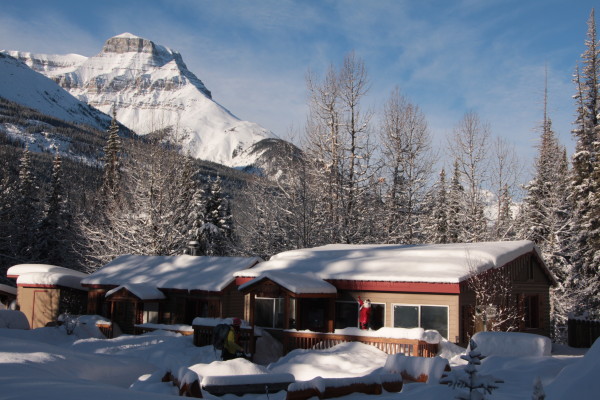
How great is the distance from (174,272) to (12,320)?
269 inches

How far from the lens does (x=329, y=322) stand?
19406 millimetres

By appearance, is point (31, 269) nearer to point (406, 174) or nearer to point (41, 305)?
point (41, 305)

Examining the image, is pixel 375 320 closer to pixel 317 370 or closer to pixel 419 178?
pixel 317 370

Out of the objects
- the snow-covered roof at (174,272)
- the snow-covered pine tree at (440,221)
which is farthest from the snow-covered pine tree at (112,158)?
the snow-covered pine tree at (440,221)

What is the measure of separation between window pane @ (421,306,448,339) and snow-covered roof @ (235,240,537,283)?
1.06 meters

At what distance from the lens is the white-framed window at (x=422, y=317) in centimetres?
1797

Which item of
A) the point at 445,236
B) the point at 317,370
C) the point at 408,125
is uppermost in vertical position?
the point at 408,125

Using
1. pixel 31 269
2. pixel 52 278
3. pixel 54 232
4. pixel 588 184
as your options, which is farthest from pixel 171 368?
pixel 54 232

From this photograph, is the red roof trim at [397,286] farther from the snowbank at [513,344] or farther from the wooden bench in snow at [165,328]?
the wooden bench in snow at [165,328]

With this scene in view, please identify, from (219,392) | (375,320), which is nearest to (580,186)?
(375,320)

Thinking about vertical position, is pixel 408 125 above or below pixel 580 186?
above

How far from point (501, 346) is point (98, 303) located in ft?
63.5

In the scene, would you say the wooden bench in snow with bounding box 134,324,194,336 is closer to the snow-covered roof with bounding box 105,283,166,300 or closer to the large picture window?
the snow-covered roof with bounding box 105,283,166,300

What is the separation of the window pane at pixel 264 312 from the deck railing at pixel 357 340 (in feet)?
8.20
